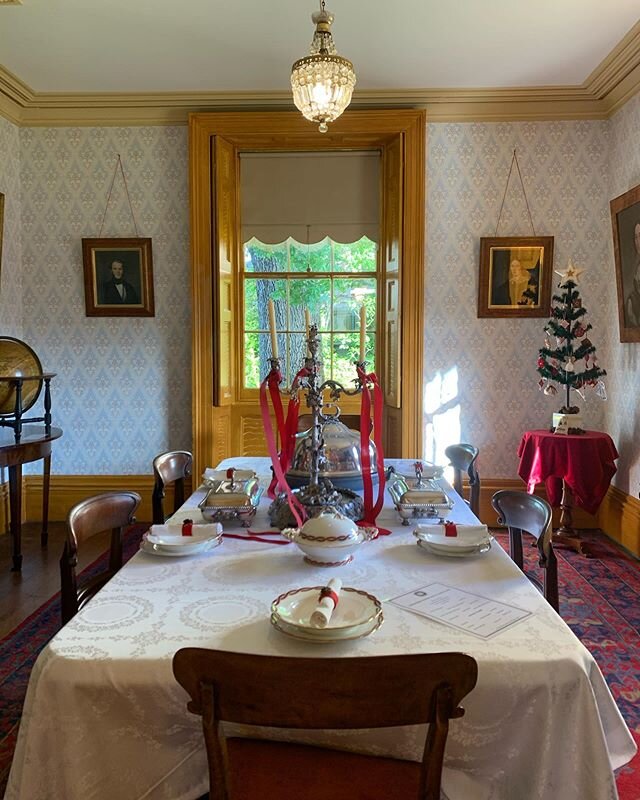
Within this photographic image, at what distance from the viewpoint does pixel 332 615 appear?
52.7 inches

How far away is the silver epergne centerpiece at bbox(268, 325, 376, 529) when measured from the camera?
6.68 feet

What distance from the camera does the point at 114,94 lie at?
448 cm

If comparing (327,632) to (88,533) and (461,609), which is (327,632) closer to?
(461,609)

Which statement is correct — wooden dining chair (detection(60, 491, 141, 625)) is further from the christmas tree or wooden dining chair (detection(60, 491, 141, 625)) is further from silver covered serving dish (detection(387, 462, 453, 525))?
the christmas tree

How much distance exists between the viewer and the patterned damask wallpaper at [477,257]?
4543 mm

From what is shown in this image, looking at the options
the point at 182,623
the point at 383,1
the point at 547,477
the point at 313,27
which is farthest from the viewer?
the point at 547,477

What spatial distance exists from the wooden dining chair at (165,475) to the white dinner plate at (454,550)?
3.77ft

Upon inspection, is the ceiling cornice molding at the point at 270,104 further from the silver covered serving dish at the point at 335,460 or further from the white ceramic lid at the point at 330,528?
the white ceramic lid at the point at 330,528

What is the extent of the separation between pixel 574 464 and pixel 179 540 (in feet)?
9.52

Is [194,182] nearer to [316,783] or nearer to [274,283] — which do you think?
[274,283]

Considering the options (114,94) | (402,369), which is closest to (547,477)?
(402,369)

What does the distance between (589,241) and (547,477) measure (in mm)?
1874

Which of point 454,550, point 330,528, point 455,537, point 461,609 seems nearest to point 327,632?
point 461,609

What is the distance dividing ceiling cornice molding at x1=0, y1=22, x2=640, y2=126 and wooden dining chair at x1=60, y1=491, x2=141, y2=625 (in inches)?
140
